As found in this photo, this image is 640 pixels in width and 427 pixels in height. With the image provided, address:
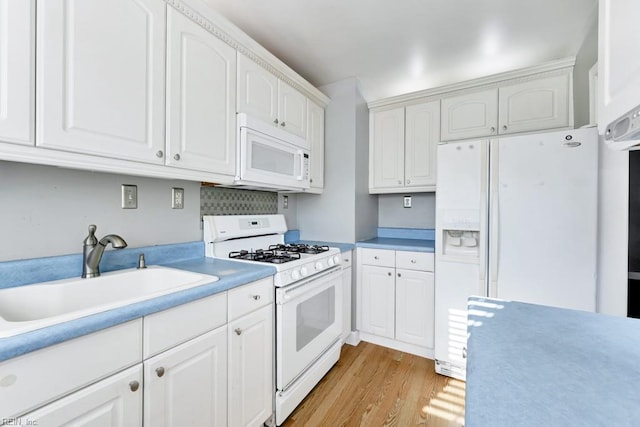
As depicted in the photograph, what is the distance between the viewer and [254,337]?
140 centimetres

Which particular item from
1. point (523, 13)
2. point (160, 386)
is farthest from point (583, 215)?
point (160, 386)

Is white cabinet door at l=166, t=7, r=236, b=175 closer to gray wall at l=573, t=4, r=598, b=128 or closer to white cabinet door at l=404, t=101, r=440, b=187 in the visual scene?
white cabinet door at l=404, t=101, r=440, b=187

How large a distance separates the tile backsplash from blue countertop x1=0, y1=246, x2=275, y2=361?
481mm

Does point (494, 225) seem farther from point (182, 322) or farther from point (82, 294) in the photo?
point (82, 294)

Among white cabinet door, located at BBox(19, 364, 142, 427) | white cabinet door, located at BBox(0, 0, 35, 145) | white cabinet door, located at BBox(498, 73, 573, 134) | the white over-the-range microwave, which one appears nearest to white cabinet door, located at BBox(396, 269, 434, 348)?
the white over-the-range microwave

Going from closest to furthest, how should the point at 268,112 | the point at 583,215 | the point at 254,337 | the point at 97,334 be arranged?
the point at 97,334, the point at 254,337, the point at 583,215, the point at 268,112

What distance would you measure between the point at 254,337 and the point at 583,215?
80.6 inches

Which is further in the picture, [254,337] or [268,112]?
[268,112]

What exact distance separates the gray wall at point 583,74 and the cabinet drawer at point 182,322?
9.19 ft

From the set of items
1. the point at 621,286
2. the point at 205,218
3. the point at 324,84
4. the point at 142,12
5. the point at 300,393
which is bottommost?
the point at 300,393

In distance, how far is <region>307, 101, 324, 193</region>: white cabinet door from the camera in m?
2.47

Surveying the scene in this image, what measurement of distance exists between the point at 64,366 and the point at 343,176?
224 cm

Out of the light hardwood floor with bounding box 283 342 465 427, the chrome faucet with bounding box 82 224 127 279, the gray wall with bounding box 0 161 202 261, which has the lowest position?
the light hardwood floor with bounding box 283 342 465 427

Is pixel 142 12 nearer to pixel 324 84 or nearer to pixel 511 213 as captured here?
pixel 324 84
